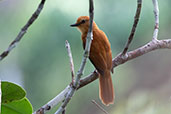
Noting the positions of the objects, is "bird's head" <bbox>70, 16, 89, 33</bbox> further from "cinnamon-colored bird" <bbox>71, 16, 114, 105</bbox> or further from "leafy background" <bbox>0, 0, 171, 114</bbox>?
"leafy background" <bbox>0, 0, 171, 114</bbox>

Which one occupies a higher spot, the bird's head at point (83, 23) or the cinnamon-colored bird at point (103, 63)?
the bird's head at point (83, 23)

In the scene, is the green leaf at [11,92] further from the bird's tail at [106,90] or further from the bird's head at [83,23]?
the bird's head at [83,23]

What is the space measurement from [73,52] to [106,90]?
7.99 ft

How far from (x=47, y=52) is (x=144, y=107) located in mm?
3015

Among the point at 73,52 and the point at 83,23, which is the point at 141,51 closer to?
the point at 83,23

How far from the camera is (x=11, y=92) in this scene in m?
1.48

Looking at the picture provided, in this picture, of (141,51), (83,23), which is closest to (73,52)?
(83,23)

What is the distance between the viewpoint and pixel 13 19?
20.1 feet

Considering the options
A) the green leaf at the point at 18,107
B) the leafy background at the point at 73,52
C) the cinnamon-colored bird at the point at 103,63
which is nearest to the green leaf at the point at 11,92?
the green leaf at the point at 18,107

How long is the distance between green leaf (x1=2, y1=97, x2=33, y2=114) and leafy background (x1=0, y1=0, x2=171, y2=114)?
3126 mm

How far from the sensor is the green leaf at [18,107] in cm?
154

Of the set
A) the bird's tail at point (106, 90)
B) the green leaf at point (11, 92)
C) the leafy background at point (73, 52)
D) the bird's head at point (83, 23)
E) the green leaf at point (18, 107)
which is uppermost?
the green leaf at point (11, 92)

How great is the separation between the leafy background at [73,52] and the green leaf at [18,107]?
3126mm

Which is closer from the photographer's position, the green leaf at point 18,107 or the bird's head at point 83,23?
the green leaf at point 18,107
